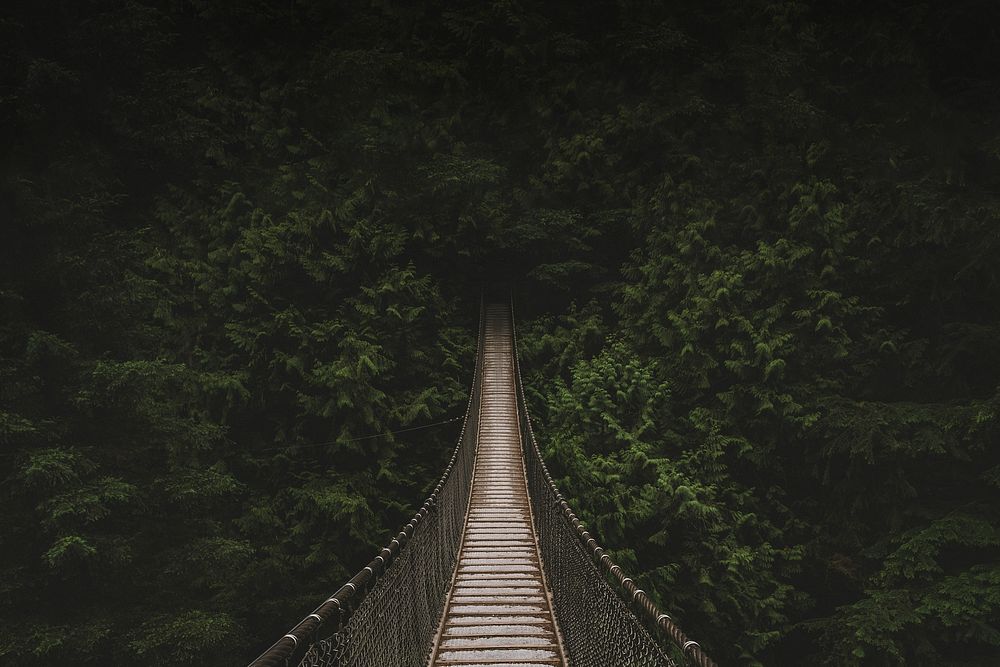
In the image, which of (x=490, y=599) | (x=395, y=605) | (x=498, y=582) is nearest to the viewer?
(x=395, y=605)

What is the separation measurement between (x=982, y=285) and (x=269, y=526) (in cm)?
998

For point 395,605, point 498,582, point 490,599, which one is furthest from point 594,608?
point 498,582

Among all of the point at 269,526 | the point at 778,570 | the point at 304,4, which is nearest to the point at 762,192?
the point at 778,570

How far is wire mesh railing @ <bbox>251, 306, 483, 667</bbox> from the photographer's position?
6.57 feet

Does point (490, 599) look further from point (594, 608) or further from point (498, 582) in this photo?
point (594, 608)

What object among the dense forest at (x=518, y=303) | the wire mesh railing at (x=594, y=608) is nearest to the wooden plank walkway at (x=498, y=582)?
the wire mesh railing at (x=594, y=608)

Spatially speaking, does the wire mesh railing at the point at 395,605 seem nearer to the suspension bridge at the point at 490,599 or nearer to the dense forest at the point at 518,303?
the suspension bridge at the point at 490,599

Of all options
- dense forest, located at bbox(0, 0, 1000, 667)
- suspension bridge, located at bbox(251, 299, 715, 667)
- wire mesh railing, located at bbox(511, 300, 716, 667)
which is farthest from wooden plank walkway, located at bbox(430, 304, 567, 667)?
dense forest, located at bbox(0, 0, 1000, 667)

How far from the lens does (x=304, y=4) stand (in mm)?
14922

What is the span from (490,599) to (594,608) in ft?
5.06

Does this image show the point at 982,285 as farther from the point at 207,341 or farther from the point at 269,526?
the point at 207,341

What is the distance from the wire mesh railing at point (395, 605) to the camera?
200 cm

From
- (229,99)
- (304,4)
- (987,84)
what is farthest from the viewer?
(304,4)

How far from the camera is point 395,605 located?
10.5ft
